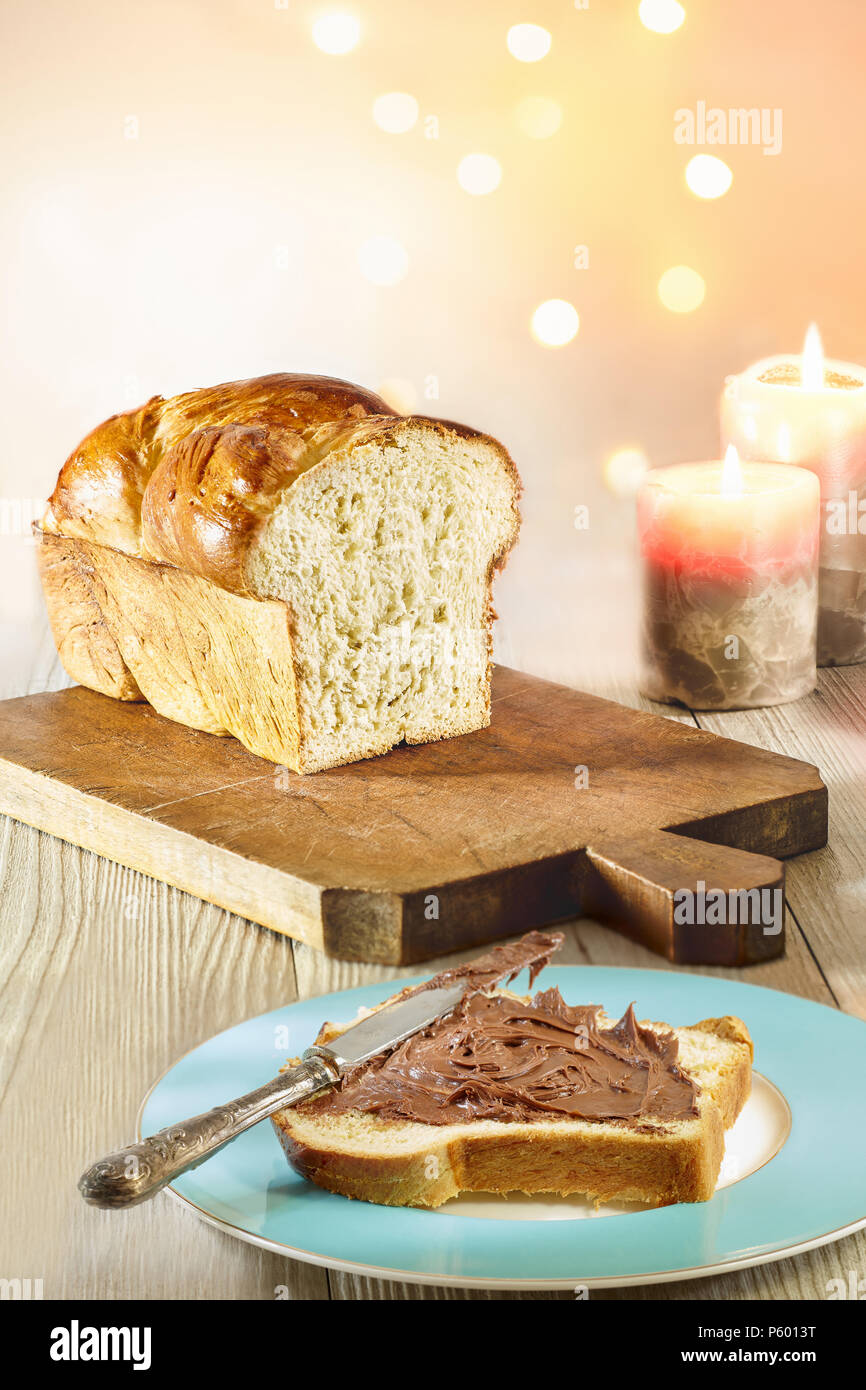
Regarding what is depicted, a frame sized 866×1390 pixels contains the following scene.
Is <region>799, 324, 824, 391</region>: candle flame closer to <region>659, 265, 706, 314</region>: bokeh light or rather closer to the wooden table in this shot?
the wooden table

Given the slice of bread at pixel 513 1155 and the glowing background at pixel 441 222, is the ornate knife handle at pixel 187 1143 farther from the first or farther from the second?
the glowing background at pixel 441 222

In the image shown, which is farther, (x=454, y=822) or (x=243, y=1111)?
(x=454, y=822)

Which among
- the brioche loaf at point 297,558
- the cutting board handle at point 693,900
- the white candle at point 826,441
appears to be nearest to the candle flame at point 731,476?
the white candle at point 826,441

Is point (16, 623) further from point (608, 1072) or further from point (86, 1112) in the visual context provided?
point (608, 1072)

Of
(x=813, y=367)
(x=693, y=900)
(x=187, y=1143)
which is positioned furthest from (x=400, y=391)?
(x=187, y=1143)

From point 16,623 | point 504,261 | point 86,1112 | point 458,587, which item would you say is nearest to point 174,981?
point 86,1112

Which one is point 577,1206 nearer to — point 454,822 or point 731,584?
point 454,822
